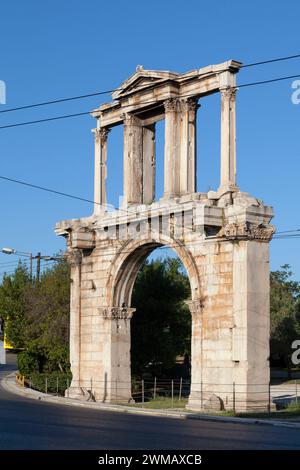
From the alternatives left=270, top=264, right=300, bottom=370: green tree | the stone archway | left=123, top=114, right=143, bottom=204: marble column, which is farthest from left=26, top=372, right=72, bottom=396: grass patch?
left=270, top=264, right=300, bottom=370: green tree

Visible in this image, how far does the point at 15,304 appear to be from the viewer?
182 ft

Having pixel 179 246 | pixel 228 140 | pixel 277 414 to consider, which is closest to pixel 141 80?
pixel 228 140

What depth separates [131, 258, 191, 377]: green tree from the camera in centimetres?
3866

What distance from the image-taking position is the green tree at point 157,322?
127 feet

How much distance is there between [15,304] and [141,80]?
27.2 meters

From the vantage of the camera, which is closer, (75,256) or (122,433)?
(122,433)

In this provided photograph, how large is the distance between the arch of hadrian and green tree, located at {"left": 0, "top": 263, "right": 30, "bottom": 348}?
1633cm

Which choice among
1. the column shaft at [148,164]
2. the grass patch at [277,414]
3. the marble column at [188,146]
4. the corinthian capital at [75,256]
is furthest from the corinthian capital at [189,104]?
the grass patch at [277,414]

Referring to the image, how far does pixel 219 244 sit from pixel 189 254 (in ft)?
4.84

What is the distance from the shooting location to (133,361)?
A: 38219 millimetres

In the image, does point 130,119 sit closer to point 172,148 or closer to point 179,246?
point 172,148

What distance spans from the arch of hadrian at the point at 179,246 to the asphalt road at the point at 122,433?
157 inches
